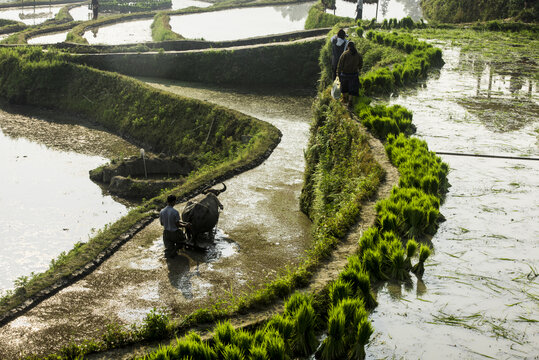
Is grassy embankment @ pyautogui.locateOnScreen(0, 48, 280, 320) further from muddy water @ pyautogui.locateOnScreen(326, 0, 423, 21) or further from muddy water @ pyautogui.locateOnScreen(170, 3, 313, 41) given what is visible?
muddy water @ pyautogui.locateOnScreen(326, 0, 423, 21)

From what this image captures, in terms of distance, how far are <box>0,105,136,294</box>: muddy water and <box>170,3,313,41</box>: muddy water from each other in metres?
13.8

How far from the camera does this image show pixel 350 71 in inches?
400

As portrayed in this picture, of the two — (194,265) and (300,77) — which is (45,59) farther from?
(194,265)

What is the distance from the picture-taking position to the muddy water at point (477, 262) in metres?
4.49

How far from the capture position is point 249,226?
9.22 metres

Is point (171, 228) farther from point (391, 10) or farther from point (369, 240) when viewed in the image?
point (391, 10)

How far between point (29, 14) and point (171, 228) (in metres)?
47.8

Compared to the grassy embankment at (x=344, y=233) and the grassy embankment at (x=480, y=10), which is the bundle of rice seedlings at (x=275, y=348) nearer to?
the grassy embankment at (x=344, y=233)

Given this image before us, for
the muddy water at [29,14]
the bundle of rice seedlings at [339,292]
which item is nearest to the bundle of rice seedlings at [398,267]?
the bundle of rice seedlings at [339,292]

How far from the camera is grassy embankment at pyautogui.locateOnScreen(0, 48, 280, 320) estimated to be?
9.09 metres

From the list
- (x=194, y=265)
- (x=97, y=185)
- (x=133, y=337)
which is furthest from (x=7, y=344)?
(x=97, y=185)

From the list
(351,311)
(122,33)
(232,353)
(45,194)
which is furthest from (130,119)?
(122,33)

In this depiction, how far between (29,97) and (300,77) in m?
10.6

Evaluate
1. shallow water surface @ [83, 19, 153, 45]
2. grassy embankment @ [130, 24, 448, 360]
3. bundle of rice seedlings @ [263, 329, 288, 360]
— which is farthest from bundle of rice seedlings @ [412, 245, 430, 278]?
shallow water surface @ [83, 19, 153, 45]
